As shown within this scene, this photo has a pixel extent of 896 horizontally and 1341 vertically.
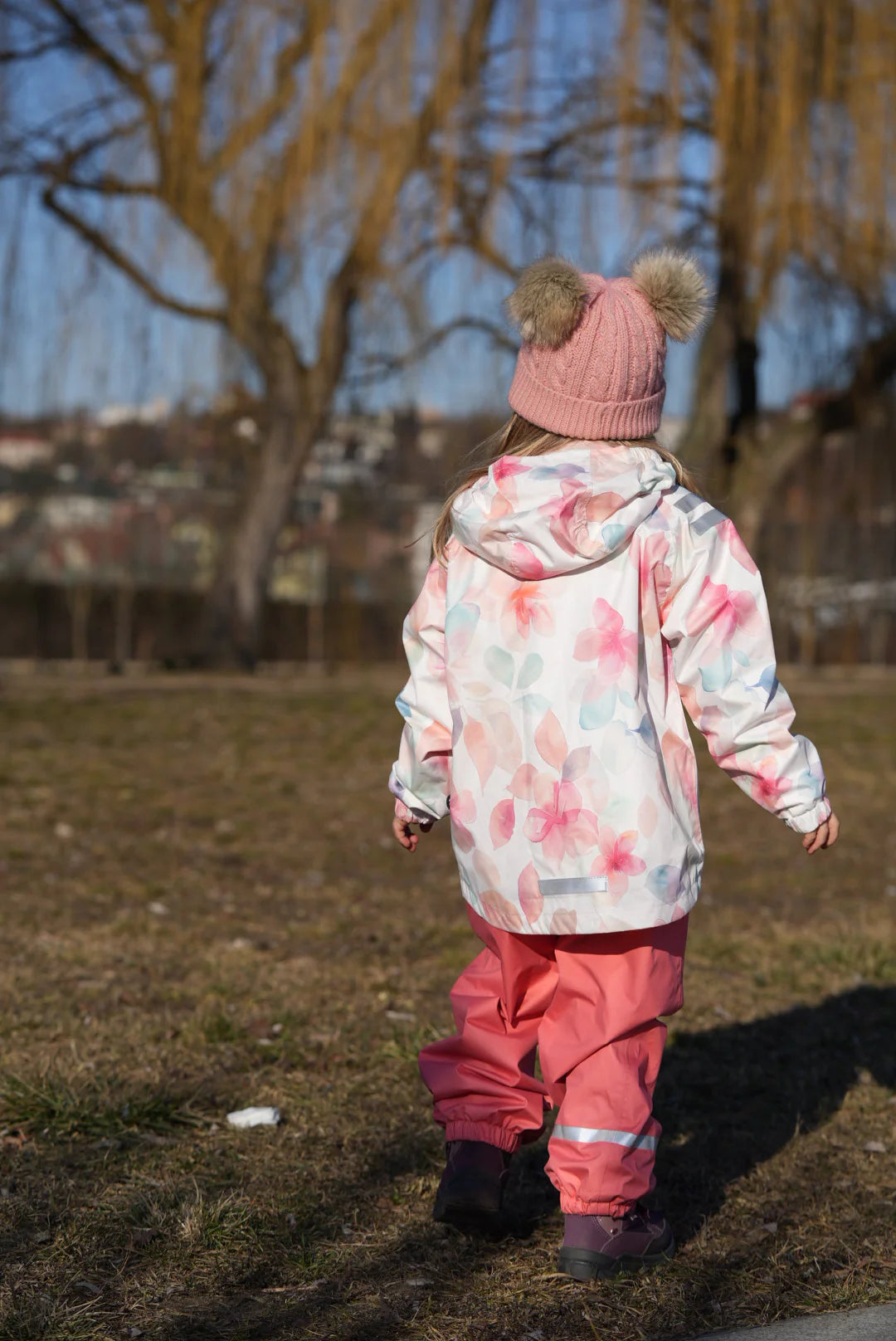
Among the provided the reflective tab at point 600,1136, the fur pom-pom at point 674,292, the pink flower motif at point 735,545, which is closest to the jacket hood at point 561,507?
the pink flower motif at point 735,545

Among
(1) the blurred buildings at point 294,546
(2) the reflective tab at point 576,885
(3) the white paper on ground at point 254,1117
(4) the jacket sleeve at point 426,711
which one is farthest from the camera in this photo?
(1) the blurred buildings at point 294,546

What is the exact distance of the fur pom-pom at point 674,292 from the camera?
2451mm

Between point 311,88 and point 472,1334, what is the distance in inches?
267

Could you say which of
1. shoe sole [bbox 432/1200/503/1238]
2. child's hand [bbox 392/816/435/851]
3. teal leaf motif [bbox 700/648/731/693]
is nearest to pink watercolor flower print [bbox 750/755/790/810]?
teal leaf motif [bbox 700/648/731/693]

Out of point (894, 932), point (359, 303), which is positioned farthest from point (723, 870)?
point (359, 303)

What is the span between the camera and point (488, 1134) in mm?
2506

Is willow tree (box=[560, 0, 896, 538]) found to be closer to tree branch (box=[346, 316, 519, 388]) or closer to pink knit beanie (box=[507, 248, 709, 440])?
tree branch (box=[346, 316, 519, 388])

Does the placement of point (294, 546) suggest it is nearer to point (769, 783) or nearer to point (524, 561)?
point (524, 561)

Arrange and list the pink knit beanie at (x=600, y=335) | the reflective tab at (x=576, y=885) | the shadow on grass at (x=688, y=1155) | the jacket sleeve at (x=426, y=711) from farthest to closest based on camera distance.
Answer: the jacket sleeve at (x=426, y=711), the pink knit beanie at (x=600, y=335), the reflective tab at (x=576, y=885), the shadow on grass at (x=688, y=1155)

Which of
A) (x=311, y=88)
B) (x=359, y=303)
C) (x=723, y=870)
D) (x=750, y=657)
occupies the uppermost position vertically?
(x=311, y=88)

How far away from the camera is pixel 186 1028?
3.55m

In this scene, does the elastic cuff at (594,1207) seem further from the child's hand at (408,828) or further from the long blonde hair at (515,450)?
the long blonde hair at (515,450)

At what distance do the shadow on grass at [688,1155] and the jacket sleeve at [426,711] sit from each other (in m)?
0.72

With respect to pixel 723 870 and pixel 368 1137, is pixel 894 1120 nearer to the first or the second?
pixel 368 1137
